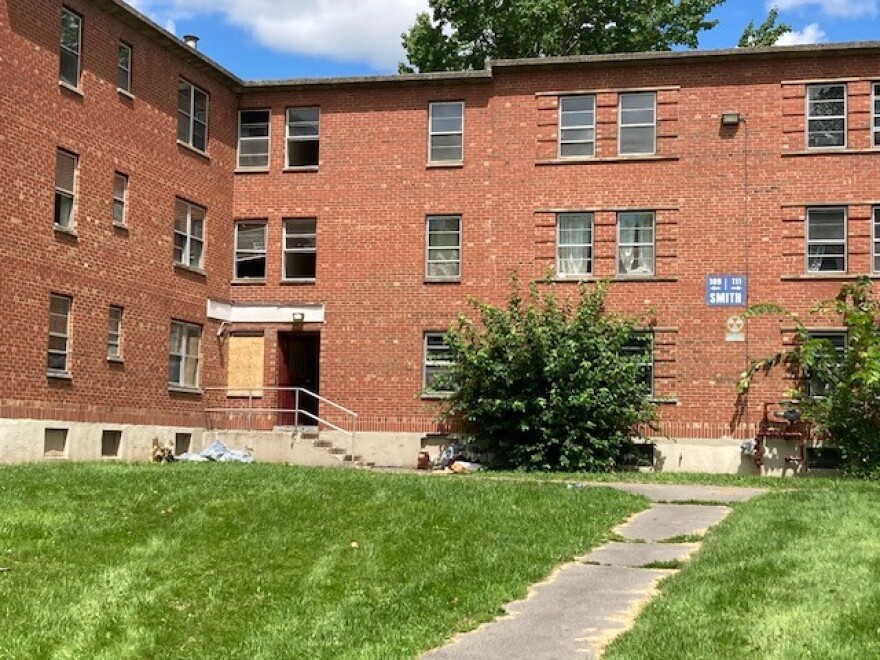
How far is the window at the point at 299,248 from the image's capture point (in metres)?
30.4

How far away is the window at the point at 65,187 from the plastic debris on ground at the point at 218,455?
568 cm

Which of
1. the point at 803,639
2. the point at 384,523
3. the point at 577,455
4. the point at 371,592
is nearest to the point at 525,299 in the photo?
the point at 577,455

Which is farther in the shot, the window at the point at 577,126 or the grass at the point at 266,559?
the window at the point at 577,126

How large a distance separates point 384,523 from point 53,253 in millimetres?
12528

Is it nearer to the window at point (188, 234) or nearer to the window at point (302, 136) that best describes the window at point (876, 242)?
the window at point (302, 136)

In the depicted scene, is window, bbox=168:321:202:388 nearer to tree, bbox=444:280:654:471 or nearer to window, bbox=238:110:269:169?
window, bbox=238:110:269:169

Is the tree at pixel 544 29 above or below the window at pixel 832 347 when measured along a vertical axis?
above

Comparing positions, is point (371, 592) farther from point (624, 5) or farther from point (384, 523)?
point (624, 5)

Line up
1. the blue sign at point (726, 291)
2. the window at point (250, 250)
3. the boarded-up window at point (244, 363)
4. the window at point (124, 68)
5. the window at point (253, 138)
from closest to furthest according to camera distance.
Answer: the window at point (124, 68) < the blue sign at point (726, 291) < the boarded-up window at point (244, 363) < the window at point (250, 250) < the window at point (253, 138)

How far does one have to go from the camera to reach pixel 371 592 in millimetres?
11008

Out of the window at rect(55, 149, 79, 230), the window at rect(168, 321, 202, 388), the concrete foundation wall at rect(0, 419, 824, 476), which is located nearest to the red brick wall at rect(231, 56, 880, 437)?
the concrete foundation wall at rect(0, 419, 824, 476)

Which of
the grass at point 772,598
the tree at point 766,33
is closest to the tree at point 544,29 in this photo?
the tree at point 766,33

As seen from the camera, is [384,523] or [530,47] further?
[530,47]

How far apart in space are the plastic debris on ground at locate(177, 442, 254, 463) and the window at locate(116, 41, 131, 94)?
801 cm
